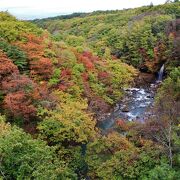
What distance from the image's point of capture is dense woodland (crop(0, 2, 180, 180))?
1658cm

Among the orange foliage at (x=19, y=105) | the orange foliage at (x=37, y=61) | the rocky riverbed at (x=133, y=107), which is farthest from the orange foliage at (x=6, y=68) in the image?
the rocky riverbed at (x=133, y=107)

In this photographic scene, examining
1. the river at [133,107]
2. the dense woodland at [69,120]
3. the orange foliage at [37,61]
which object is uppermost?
the orange foliage at [37,61]

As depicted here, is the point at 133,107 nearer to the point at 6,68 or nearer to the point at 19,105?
the point at 6,68

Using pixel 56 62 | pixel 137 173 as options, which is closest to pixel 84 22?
pixel 56 62

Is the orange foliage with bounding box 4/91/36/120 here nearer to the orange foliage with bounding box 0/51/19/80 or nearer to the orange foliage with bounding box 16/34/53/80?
the orange foliage with bounding box 0/51/19/80

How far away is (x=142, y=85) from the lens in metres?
45.0

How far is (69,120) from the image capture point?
68.0 ft

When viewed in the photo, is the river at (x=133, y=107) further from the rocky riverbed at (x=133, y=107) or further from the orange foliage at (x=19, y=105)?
the orange foliage at (x=19, y=105)

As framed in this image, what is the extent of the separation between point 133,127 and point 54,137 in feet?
20.0

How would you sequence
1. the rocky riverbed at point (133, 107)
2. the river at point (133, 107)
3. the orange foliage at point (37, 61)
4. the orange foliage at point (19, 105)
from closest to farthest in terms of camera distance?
the orange foliage at point (19, 105) → the orange foliage at point (37, 61) → the river at point (133, 107) → the rocky riverbed at point (133, 107)

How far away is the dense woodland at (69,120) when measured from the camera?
16.6 metres

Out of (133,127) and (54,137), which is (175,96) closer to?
(133,127)

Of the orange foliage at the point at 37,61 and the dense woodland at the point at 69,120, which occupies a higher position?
the orange foliage at the point at 37,61

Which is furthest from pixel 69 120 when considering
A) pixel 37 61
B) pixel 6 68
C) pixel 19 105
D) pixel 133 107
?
pixel 133 107
